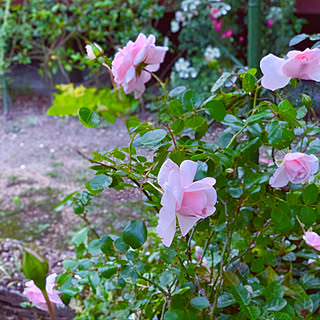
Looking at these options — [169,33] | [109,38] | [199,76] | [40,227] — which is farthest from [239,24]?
[40,227]

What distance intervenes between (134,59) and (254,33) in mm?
617

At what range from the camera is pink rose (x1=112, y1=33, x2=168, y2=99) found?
1.89 ft

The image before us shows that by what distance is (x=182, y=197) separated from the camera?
0.45 meters

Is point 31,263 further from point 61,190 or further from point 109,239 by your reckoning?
point 61,190

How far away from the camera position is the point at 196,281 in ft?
2.31

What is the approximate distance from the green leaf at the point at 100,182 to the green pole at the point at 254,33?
69cm

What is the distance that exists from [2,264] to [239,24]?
1.66 meters

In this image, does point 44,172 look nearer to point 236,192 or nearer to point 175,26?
point 175,26

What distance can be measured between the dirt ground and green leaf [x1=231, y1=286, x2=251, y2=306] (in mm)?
821

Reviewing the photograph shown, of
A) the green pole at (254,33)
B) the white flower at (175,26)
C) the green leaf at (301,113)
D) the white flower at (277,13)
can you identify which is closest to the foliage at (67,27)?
the white flower at (175,26)

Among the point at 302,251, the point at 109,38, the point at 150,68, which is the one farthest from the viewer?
the point at 109,38

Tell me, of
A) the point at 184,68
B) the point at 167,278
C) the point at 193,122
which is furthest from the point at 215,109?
the point at 184,68

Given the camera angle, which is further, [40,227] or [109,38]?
[109,38]

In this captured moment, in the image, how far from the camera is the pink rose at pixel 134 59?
1.89 feet
